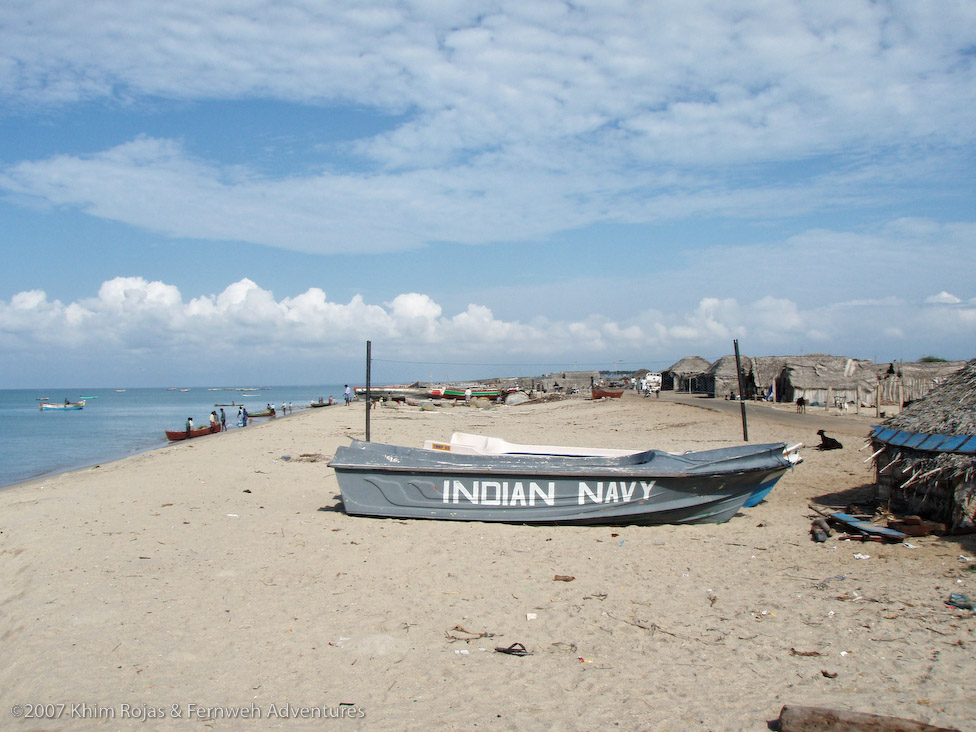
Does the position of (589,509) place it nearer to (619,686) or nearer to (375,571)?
(375,571)

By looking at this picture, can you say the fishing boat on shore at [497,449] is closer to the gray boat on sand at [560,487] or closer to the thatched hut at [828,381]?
the gray boat on sand at [560,487]

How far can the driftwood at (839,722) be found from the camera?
3.21m

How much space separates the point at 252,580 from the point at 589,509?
4.35m

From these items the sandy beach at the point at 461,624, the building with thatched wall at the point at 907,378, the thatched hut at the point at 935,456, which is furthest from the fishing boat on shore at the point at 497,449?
the building with thatched wall at the point at 907,378

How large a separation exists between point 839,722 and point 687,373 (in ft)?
175

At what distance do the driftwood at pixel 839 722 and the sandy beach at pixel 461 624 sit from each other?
1.19 ft

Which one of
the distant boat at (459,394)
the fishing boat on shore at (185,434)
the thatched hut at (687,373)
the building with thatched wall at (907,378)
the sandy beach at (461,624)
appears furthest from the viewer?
the thatched hut at (687,373)

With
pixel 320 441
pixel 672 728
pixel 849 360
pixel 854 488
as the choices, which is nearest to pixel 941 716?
pixel 672 728

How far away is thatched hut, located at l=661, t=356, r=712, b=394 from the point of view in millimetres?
52000

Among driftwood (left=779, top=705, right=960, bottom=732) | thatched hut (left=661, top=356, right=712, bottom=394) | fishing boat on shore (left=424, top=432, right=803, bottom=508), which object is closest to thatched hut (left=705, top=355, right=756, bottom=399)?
thatched hut (left=661, top=356, right=712, bottom=394)

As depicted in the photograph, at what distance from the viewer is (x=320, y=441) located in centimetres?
1986

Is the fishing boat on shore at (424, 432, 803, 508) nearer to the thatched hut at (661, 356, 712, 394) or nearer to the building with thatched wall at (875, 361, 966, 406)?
the building with thatched wall at (875, 361, 966, 406)

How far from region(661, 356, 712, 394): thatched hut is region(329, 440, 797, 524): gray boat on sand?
43320mm

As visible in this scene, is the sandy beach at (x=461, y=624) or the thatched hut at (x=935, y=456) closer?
the sandy beach at (x=461, y=624)
